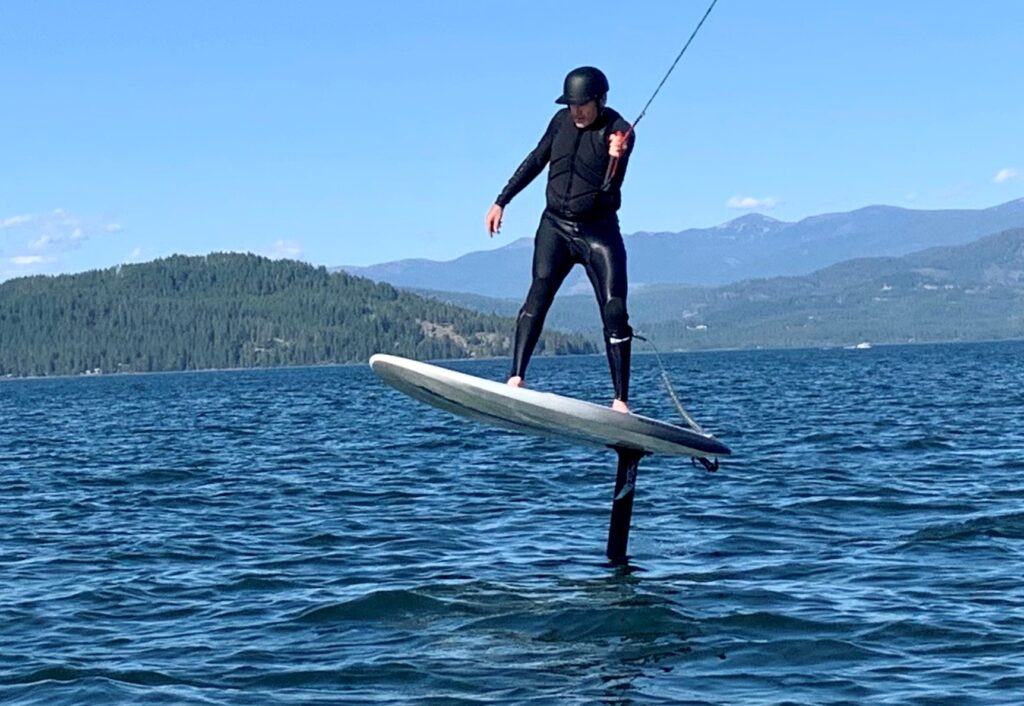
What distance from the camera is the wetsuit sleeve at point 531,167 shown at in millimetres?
15164

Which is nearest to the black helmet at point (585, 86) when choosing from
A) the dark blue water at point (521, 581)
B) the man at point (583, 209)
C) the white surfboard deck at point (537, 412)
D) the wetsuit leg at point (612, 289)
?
the man at point (583, 209)

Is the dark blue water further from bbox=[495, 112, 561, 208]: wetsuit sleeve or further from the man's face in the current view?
the man's face

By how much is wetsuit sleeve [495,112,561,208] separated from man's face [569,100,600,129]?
13.8 inches

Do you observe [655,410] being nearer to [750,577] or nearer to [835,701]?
[750,577]

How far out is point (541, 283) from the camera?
15.3 metres

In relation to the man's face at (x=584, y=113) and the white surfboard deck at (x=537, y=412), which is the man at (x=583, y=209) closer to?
the man's face at (x=584, y=113)

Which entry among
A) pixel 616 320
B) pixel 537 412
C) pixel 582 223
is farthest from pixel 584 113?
pixel 537 412

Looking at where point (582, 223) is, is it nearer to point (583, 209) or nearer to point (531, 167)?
point (583, 209)

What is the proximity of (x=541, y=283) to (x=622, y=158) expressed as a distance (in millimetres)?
1484

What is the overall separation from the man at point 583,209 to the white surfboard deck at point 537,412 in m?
0.32

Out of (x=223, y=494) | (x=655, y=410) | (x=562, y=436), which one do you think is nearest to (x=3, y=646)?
(x=562, y=436)

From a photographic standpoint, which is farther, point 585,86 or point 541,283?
point 541,283

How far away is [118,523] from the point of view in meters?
23.8

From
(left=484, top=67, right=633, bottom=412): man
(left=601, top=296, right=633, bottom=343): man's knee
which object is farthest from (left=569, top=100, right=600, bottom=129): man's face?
(left=601, top=296, right=633, bottom=343): man's knee
